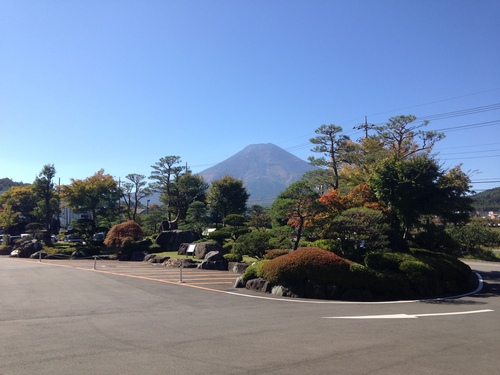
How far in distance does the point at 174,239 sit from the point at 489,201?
188 feet

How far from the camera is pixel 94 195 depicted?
1556 inches

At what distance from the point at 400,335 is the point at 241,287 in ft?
26.7

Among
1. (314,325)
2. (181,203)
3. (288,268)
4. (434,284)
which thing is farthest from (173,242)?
(314,325)

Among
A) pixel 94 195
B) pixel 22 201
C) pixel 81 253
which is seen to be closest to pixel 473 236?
pixel 81 253

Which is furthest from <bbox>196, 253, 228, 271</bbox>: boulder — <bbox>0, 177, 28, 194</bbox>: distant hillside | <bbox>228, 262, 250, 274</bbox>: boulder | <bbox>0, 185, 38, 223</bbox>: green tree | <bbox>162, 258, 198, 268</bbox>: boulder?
<bbox>0, 177, 28, 194</bbox>: distant hillside

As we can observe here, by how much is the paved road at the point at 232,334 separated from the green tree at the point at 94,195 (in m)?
27.4

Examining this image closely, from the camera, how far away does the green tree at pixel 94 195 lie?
3900 cm

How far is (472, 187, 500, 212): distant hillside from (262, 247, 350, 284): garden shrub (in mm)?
56544

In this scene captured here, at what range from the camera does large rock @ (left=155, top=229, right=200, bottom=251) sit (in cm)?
3184

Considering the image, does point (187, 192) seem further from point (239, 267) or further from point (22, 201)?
point (22, 201)

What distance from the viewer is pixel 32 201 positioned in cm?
5044

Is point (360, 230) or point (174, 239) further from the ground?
point (360, 230)

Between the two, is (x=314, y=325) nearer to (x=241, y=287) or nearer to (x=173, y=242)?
(x=241, y=287)

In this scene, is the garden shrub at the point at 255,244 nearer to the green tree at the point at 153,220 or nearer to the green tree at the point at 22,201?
the green tree at the point at 153,220
